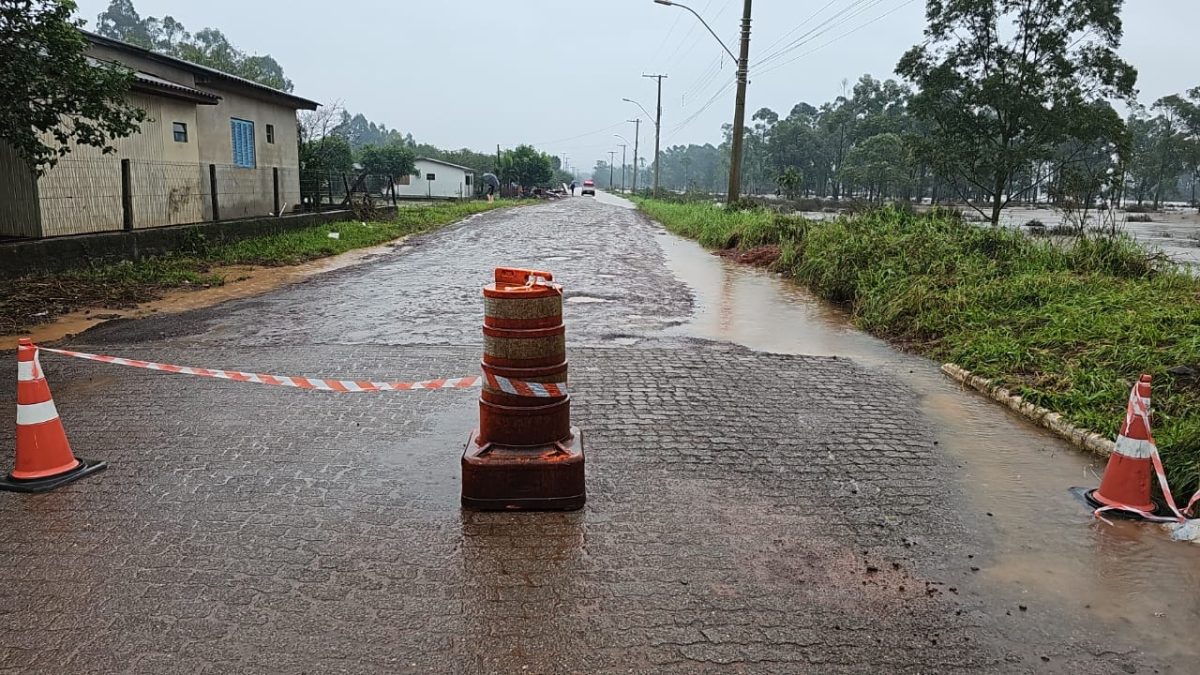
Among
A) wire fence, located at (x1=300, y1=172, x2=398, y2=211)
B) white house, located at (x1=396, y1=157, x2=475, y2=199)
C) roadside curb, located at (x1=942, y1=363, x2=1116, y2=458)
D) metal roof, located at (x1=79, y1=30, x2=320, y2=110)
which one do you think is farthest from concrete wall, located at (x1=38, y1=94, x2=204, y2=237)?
white house, located at (x1=396, y1=157, x2=475, y2=199)

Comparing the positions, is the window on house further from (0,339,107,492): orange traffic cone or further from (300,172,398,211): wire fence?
(0,339,107,492): orange traffic cone

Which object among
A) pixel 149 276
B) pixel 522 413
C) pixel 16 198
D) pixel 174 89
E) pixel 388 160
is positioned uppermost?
pixel 388 160

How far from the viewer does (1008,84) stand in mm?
28672

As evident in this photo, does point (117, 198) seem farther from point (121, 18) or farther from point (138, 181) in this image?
point (121, 18)

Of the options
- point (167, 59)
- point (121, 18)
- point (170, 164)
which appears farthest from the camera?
point (121, 18)

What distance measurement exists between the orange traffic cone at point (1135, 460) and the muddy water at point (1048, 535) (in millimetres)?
165

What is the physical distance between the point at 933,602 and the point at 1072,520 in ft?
4.54

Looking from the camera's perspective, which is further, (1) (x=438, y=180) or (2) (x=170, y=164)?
(1) (x=438, y=180)

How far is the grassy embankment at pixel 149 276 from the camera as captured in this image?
32.3 ft

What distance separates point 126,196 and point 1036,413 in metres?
14.8

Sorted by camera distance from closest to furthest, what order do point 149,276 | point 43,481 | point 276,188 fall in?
point 43,481
point 149,276
point 276,188

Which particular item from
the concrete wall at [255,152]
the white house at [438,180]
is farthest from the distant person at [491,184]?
the concrete wall at [255,152]

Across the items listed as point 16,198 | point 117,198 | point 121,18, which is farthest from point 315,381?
point 121,18

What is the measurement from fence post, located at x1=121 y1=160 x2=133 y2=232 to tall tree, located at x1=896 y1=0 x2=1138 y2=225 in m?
25.2
